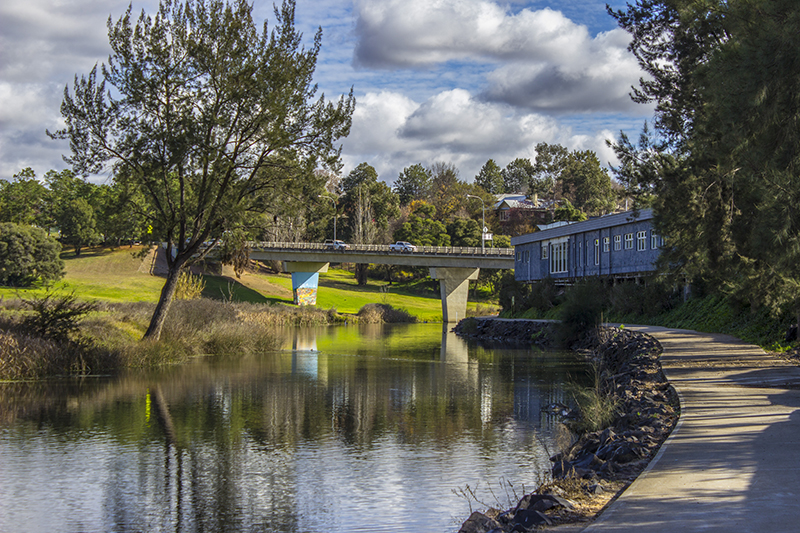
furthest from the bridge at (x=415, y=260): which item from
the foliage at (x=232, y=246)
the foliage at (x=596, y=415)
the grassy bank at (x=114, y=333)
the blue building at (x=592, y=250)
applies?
the foliage at (x=596, y=415)

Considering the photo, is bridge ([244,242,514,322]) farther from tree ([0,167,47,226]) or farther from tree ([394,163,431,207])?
tree ([394,163,431,207])

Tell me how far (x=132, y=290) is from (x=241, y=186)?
49.2 metres

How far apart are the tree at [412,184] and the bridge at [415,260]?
58228mm

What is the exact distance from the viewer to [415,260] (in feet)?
275

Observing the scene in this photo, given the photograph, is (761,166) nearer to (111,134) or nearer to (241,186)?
(241,186)

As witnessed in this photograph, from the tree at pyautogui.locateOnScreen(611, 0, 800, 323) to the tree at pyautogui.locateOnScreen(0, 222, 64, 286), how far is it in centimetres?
5788

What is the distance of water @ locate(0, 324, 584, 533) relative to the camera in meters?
9.98

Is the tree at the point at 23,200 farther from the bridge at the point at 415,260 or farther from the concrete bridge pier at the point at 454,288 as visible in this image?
the concrete bridge pier at the point at 454,288

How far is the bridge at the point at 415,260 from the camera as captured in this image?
81.8 meters

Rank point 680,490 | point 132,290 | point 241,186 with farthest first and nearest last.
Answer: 1. point 132,290
2. point 241,186
3. point 680,490

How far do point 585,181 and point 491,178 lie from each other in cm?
3837

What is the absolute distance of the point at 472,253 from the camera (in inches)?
3246

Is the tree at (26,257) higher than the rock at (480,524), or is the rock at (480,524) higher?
the tree at (26,257)

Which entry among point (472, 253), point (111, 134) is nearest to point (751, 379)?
point (111, 134)
